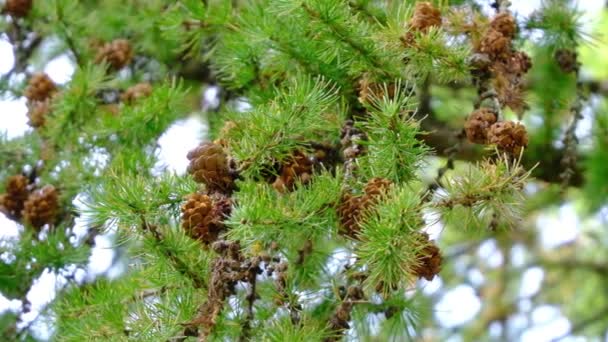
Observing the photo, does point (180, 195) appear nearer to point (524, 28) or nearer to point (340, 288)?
point (340, 288)

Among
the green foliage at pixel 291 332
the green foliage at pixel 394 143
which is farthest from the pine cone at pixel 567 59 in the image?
the green foliage at pixel 291 332

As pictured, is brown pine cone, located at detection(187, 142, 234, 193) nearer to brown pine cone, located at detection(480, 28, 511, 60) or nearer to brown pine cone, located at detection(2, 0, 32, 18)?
brown pine cone, located at detection(480, 28, 511, 60)

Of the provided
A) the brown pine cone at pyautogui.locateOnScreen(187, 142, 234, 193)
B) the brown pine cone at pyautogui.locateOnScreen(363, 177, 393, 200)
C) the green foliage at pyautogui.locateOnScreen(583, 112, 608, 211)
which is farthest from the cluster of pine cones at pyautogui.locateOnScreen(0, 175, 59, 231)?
the green foliage at pyautogui.locateOnScreen(583, 112, 608, 211)

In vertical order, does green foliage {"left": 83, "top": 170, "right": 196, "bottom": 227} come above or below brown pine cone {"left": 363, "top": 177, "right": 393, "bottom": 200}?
below

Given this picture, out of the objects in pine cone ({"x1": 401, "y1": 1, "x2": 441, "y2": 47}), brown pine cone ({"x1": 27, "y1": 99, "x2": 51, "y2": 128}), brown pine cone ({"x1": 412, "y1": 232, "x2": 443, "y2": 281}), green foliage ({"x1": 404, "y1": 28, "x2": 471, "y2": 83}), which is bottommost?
brown pine cone ({"x1": 412, "y1": 232, "x2": 443, "y2": 281})

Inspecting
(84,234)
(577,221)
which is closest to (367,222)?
(84,234)

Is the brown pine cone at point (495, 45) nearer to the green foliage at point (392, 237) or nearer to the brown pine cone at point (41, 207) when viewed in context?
the green foliage at point (392, 237)


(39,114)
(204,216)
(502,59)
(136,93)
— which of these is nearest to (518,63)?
(502,59)
